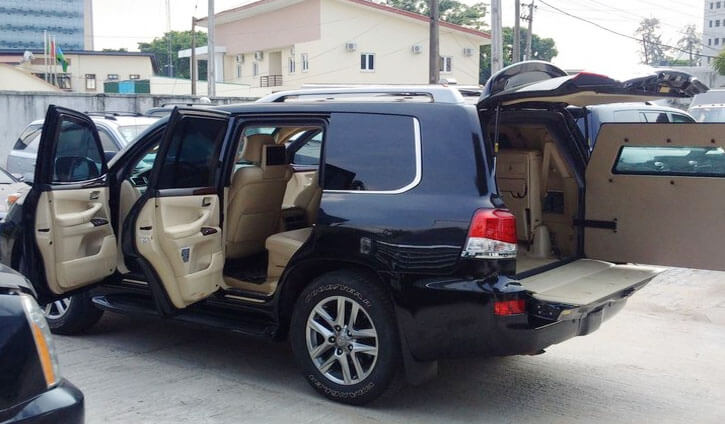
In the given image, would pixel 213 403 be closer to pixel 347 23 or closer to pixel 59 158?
pixel 59 158

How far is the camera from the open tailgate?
4888mm

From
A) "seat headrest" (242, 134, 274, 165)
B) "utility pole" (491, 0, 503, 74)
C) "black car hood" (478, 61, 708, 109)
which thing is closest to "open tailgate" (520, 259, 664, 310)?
"black car hood" (478, 61, 708, 109)

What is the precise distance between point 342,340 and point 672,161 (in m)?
2.69

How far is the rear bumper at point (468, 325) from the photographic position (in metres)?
4.60

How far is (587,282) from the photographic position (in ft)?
17.8

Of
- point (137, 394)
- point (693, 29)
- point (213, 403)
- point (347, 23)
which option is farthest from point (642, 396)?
point (693, 29)

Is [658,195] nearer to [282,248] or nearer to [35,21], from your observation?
[282,248]

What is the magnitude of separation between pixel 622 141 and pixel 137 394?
150 inches

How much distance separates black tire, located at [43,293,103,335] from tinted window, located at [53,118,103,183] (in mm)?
1152

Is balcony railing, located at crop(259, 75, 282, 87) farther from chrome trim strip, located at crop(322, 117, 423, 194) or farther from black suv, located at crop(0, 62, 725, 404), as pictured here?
chrome trim strip, located at crop(322, 117, 423, 194)

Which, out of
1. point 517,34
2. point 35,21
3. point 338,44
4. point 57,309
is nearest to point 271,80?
point 338,44

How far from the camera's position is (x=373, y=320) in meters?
4.94

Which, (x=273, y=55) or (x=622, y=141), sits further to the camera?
(x=273, y=55)

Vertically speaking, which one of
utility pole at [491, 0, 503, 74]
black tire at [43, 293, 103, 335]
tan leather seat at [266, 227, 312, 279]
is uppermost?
utility pole at [491, 0, 503, 74]
